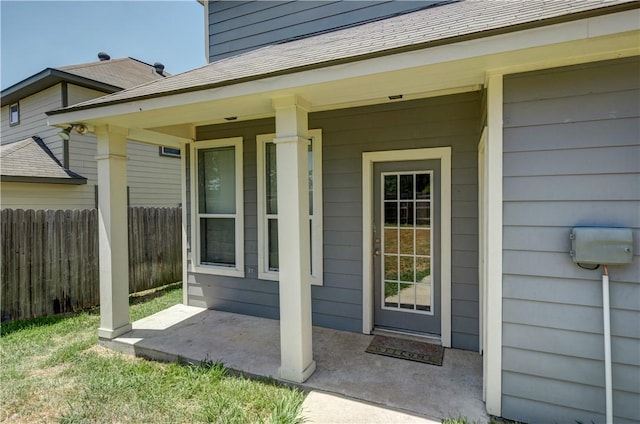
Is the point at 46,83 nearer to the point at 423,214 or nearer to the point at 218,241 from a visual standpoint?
the point at 218,241

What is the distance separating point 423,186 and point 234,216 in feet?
8.79

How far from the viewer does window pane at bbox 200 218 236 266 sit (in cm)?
478

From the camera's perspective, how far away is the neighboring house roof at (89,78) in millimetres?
7697

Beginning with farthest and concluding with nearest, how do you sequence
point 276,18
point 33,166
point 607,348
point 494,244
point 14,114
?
point 14,114 < point 33,166 < point 276,18 < point 494,244 < point 607,348

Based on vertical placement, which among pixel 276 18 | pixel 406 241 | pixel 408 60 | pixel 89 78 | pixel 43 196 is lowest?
pixel 406 241

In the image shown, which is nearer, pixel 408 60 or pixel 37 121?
pixel 408 60

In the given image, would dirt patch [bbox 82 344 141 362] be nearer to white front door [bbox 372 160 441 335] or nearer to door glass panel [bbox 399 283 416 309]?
white front door [bbox 372 160 441 335]

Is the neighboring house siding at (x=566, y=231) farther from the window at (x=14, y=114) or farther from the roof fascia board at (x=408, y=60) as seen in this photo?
the window at (x=14, y=114)

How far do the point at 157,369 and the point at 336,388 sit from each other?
182 centimetres

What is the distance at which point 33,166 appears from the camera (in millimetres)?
7441

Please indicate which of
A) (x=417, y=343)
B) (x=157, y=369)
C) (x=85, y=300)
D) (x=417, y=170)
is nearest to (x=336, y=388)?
(x=417, y=343)

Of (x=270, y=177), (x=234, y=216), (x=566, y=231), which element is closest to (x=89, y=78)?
(x=234, y=216)

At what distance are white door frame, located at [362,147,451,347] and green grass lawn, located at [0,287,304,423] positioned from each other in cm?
149

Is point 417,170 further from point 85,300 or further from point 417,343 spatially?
point 85,300
